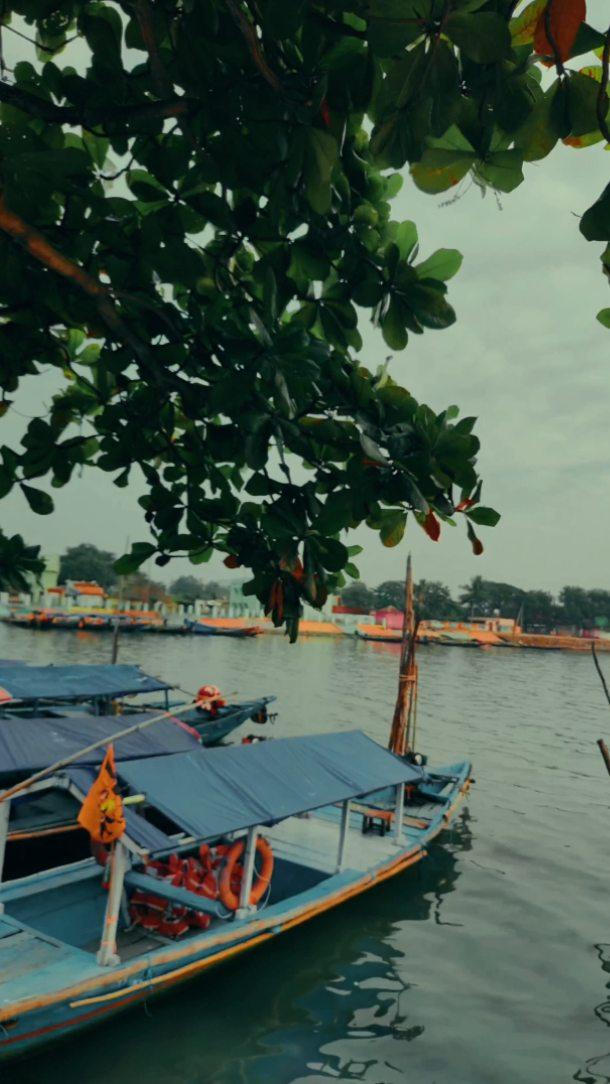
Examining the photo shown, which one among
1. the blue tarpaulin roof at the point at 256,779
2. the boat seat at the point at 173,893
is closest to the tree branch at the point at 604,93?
the blue tarpaulin roof at the point at 256,779

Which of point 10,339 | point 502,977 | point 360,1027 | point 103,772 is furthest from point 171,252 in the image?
point 502,977

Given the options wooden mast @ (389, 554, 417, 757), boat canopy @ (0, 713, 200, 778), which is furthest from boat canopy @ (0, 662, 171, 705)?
wooden mast @ (389, 554, 417, 757)

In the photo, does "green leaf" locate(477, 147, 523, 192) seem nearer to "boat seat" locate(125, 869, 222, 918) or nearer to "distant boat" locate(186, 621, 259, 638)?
"boat seat" locate(125, 869, 222, 918)

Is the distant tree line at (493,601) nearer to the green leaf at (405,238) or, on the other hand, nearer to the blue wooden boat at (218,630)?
the blue wooden boat at (218,630)

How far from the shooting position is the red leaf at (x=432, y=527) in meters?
2.68

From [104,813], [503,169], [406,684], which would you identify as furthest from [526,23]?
[406,684]

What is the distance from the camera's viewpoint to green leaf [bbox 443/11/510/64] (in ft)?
5.41

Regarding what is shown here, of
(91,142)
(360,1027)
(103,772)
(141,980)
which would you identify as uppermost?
(91,142)

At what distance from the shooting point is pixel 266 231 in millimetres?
3156

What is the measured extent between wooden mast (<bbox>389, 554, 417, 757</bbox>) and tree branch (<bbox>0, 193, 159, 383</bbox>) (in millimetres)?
16162

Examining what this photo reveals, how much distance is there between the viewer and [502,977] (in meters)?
10.9

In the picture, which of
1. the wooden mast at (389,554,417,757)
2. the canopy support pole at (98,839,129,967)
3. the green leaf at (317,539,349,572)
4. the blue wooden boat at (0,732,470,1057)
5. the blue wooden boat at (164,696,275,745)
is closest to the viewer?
the green leaf at (317,539,349,572)

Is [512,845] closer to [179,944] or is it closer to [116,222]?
[179,944]

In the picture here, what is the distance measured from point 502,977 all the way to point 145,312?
1103 cm
